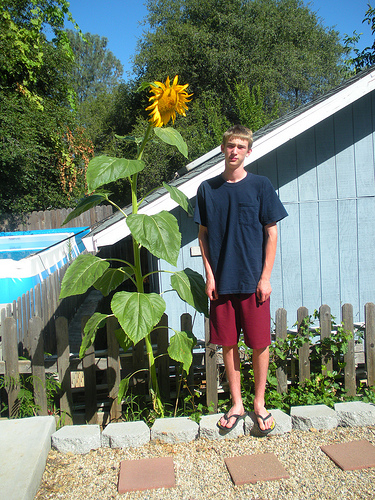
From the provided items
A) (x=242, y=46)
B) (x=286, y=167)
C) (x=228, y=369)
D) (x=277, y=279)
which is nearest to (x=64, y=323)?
(x=228, y=369)

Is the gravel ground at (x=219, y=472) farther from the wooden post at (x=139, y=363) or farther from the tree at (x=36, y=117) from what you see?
the tree at (x=36, y=117)

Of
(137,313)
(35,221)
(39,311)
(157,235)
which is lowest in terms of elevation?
(39,311)

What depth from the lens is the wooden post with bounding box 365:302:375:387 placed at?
11.4ft

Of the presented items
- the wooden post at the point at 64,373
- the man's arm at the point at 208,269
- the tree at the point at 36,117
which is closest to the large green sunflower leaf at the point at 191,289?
the man's arm at the point at 208,269

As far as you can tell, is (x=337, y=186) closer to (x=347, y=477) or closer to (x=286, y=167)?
(x=286, y=167)

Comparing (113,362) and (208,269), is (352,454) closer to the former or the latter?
(208,269)

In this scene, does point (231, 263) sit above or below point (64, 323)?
above

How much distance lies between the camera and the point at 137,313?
2.40 meters

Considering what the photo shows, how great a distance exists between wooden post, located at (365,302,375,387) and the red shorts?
52.5 inches

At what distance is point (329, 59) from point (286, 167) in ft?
77.5

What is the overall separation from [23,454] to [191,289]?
135 centimetres

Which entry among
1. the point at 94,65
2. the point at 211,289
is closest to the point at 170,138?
the point at 211,289

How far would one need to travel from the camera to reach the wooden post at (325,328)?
3.37m

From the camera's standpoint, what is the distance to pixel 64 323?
10.1ft
